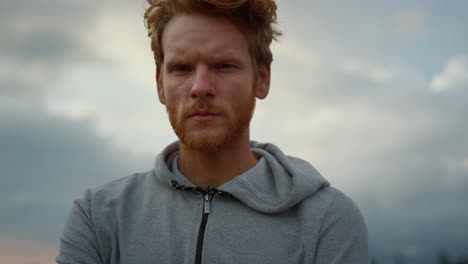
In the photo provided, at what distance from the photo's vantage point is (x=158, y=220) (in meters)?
4.27

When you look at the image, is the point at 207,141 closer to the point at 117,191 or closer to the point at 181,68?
the point at 181,68

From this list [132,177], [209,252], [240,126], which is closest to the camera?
[209,252]

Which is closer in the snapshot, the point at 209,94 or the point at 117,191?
the point at 209,94

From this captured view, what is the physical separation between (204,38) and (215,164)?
108 cm

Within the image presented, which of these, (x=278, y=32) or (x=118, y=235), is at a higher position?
(x=278, y=32)

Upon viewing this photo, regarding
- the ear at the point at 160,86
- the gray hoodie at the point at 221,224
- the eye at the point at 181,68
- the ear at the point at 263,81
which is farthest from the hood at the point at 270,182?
the eye at the point at 181,68

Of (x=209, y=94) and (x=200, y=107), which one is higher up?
(x=209, y=94)

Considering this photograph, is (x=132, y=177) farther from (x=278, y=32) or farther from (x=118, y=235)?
(x=278, y=32)

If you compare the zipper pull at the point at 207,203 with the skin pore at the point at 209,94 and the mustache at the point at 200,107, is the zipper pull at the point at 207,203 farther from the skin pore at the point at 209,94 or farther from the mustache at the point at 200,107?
the mustache at the point at 200,107

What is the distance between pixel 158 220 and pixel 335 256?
1463 mm

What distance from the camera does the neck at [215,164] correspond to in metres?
4.44

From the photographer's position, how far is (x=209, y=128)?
420cm

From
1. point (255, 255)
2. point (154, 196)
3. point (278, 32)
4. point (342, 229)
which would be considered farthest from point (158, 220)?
point (278, 32)

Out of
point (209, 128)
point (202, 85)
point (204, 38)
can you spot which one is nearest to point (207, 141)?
point (209, 128)
